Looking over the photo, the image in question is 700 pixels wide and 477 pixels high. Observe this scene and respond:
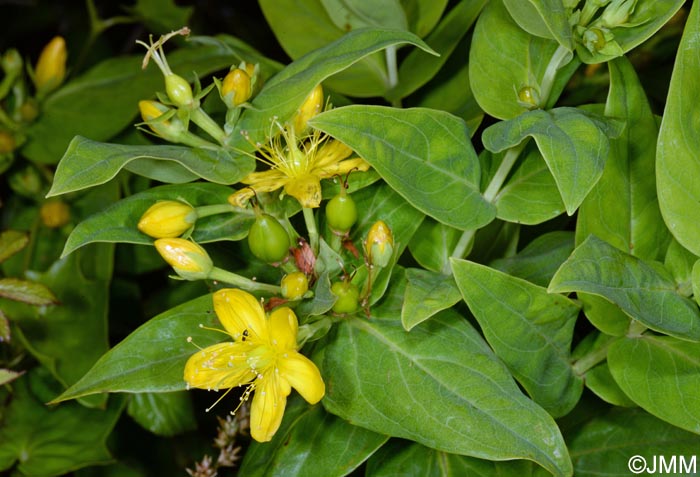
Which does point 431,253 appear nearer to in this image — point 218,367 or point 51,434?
point 218,367

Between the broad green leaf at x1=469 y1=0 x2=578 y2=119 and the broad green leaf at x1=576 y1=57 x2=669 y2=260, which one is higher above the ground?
the broad green leaf at x1=469 y1=0 x2=578 y2=119

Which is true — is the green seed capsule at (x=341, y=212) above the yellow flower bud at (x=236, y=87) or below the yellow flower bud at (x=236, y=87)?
below

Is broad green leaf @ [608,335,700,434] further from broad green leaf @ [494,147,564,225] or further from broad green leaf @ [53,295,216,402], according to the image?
broad green leaf @ [53,295,216,402]

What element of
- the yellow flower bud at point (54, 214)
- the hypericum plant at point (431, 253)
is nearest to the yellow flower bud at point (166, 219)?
the hypericum plant at point (431, 253)

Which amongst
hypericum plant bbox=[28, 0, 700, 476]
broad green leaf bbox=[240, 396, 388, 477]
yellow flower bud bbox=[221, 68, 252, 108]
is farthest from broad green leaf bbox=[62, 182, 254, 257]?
broad green leaf bbox=[240, 396, 388, 477]

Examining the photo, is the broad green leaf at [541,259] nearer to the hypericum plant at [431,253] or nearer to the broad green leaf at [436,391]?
the hypericum plant at [431,253]

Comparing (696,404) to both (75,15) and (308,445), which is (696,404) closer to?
(308,445)

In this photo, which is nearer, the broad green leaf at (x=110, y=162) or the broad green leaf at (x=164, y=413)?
the broad green leaf at (x=110, y=162)
